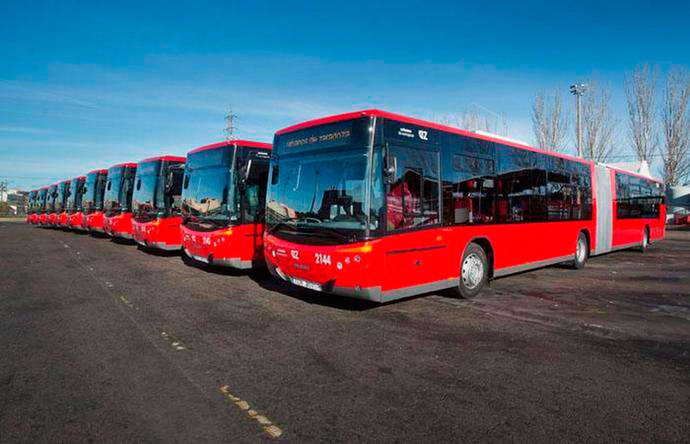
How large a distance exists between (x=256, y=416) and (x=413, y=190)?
13.3 ft

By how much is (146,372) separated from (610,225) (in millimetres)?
13971

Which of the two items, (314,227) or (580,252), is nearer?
(314,227)

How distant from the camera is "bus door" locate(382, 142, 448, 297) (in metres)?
5.98

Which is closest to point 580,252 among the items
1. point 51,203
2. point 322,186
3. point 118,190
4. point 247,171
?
point 322,186

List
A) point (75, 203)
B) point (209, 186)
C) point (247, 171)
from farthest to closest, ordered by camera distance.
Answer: point (75, 203), point (209, 186), point (247, 171)

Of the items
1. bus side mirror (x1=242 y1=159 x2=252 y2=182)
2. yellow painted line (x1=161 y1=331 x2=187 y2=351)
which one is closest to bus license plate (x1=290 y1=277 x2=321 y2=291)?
yellow painted line (x1=161 y1=331 x2=187 y2=351)

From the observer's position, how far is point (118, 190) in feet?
55.3

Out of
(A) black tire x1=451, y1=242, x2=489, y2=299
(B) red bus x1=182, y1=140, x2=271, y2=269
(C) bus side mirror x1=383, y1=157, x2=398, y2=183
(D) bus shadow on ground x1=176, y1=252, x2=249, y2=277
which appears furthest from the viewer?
(D) bus shadow on ground x1=176, y1=252, x2=249, y2=277

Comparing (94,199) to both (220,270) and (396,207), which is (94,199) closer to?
(220,270)

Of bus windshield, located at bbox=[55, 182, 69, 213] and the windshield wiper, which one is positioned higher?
bus windshield, located at bbox=[55, 182, 69, 213]

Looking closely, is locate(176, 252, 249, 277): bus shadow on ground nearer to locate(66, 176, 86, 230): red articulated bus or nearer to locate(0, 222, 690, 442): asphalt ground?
locate(0, 222, 690, 442): asphalt ground

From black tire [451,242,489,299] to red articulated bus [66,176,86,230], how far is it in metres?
21.7

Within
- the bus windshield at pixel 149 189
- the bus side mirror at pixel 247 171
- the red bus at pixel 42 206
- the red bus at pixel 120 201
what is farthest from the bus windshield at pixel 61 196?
the bus side mirror at pixel 247 171

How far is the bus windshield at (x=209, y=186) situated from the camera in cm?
951
